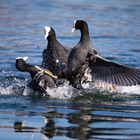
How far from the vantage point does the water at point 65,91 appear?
786cm

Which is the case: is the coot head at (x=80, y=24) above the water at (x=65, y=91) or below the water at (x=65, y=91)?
above

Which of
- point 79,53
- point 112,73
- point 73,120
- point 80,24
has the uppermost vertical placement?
point 80,24

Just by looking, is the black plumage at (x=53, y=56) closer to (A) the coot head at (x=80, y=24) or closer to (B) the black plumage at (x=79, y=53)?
(B) the black plumage at (x=79, y=53)

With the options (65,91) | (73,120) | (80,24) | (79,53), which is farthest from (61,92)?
(73,120)

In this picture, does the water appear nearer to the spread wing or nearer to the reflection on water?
the reflection on water

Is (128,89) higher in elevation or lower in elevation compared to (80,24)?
lower

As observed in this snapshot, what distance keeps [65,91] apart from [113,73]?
2.52ft

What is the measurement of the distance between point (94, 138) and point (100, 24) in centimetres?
1198

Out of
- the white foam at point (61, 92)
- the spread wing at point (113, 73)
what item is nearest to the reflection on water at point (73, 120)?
the white foam at point (61, 92)

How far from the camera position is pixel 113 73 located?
34.5 ft

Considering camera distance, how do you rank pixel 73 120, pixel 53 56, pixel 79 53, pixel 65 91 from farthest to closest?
pixel 53 56, pixel 65 91, pixel 79 53, pixel 73 120

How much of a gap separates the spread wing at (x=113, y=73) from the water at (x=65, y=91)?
0.69ft

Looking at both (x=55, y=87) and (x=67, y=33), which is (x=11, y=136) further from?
(x=67, y=33)

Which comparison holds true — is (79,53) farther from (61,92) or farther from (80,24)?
(61,92)
